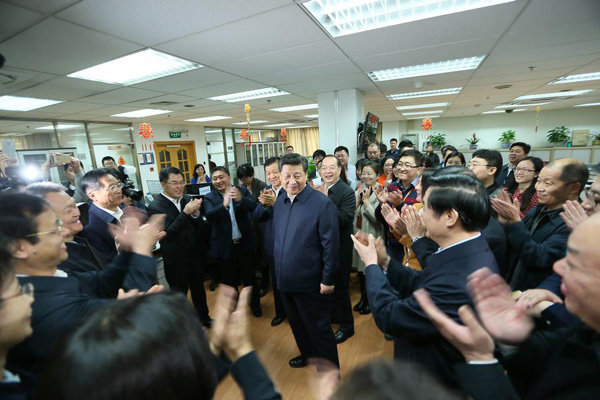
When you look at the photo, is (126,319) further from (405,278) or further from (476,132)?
(476,132)

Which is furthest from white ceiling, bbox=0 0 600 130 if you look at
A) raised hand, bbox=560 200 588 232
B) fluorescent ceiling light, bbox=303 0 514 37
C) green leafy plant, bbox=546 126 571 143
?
green leafy plant, bbox=546 126 571 143

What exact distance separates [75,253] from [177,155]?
8.29m

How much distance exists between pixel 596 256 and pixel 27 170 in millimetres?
4242

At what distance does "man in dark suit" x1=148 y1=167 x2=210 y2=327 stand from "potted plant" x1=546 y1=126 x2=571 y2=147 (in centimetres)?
1305

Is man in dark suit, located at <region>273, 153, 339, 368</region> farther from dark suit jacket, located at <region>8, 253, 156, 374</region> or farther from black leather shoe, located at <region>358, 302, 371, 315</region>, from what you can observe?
dark suit jacket, located at <region>8, 253, 156, 374</region>

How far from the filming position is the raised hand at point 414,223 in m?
1.40

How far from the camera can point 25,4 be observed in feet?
4.92

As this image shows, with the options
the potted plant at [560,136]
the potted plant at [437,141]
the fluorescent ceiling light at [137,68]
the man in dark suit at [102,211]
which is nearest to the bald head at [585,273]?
the man in dark suit at [102,211]

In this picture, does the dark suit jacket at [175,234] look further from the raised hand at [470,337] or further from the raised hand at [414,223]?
the raised hand at [470,337]

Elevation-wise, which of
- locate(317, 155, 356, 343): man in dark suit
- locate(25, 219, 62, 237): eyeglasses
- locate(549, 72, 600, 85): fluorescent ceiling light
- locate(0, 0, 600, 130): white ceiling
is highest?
locate(0, 0, 600, 130): white ceiling

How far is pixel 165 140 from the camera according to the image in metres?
8.27

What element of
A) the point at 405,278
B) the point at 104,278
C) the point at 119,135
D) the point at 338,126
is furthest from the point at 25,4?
the point at 119,135

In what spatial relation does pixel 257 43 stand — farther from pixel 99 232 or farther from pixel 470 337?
pixel 470 337

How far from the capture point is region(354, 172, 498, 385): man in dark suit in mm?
895
